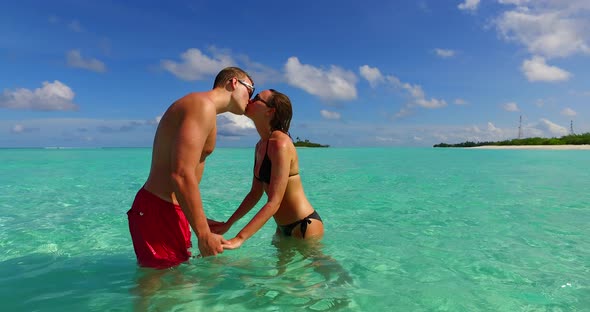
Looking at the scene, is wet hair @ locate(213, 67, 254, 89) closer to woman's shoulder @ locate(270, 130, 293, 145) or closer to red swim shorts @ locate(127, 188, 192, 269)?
woman's shoulder @ locate(270, 130, 293, 145)

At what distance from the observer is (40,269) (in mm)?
4930

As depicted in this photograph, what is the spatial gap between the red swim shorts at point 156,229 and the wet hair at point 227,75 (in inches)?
45.9

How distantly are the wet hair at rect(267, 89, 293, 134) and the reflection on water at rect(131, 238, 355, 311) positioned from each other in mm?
1486

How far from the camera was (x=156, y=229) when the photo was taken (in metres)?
3.34

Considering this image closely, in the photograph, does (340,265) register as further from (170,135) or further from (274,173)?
(170,135)

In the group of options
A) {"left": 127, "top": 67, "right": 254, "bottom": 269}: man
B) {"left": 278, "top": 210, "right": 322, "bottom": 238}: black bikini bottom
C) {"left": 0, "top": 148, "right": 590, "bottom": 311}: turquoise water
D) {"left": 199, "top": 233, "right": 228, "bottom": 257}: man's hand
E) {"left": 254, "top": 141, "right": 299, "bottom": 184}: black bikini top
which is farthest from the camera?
{"left": 278, "top": 210, "right": 322, "bottom": 238}: black bikini bottom

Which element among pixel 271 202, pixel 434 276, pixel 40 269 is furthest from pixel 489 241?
pixel 40 269

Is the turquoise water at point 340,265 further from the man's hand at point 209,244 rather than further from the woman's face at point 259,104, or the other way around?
the woman's face at point 259,104

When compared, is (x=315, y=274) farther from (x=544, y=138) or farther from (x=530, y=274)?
(x=544, y=138)

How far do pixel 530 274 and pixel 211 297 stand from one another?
12.9ft

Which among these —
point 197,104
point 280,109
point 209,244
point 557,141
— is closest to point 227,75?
point 197,104

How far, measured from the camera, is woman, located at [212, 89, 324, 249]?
369 cm

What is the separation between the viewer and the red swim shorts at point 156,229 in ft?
10.9

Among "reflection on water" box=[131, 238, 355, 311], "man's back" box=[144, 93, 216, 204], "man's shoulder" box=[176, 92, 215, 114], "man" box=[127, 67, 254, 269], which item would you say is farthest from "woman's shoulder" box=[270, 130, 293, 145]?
"reflection on water" box=[131, 238, 355, 311]
